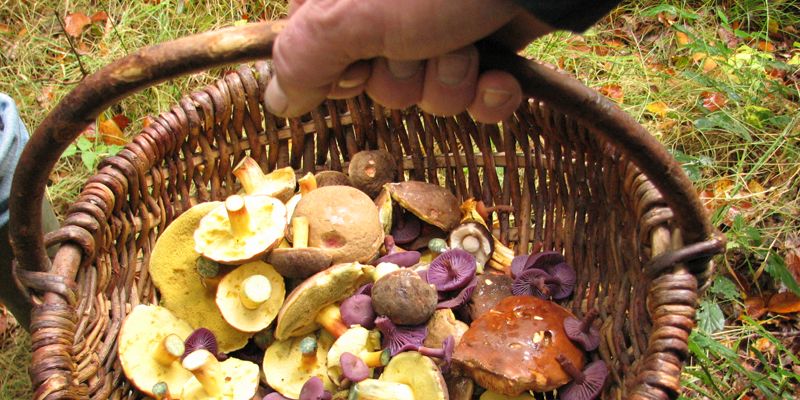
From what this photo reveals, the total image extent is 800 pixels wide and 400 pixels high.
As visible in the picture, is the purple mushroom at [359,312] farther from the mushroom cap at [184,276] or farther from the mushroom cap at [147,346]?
the mushroom cap at [147,346]

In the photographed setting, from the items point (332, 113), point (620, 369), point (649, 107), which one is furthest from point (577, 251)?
point (649, 107)

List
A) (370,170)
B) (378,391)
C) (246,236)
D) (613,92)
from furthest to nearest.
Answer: (613,92)
(370,170)
(246,236)
(378,391)

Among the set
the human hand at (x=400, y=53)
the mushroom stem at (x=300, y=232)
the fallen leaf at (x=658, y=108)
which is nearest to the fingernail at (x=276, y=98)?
the human hand at (x=400, y=53)

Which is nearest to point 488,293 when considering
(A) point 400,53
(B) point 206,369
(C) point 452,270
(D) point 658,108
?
(C) point 452,270

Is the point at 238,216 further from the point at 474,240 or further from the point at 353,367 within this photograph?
the point at 474,240

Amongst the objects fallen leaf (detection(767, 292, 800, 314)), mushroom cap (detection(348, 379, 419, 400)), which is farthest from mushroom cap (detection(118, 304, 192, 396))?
fallen leaf (detection(767, 292, 800, 314))

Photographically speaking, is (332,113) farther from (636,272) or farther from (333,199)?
(636,272)
